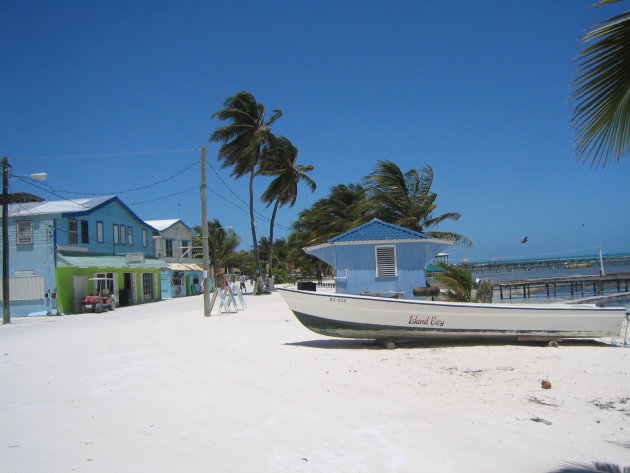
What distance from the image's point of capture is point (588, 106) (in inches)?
113

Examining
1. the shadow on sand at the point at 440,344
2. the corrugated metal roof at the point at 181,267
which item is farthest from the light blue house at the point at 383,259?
the corrugated metal roof at the point at 181,267

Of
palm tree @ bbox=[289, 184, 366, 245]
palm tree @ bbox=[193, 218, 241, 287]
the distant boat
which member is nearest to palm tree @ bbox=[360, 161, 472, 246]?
palm tree @ bbox=[289, 184, 366, 245]

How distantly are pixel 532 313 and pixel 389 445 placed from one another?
6038 mm

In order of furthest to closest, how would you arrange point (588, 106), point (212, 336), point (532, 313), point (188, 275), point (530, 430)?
point (188, 275) < point (212, 336) < point (532, 313) < point (530, 430) < point (588, 106)

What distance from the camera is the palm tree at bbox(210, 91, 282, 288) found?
3366 centimetres

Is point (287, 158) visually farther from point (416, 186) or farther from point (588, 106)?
point (588, 106)

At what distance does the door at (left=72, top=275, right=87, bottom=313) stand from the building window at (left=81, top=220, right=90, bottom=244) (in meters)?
2.55

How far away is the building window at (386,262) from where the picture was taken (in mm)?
16859

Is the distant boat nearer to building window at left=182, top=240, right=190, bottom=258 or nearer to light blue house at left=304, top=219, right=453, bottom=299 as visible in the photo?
building window at left=182, top=240, right=190, bottom=258

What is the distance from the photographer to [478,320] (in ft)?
31.2

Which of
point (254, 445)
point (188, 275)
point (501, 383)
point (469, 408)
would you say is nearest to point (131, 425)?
point (254, 445)

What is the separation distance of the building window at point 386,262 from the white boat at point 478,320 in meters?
7.27

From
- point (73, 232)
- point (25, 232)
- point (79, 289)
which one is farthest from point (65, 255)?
point (25, 232)

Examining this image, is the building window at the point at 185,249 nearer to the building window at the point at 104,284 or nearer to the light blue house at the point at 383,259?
the building window at the point at 104,284
